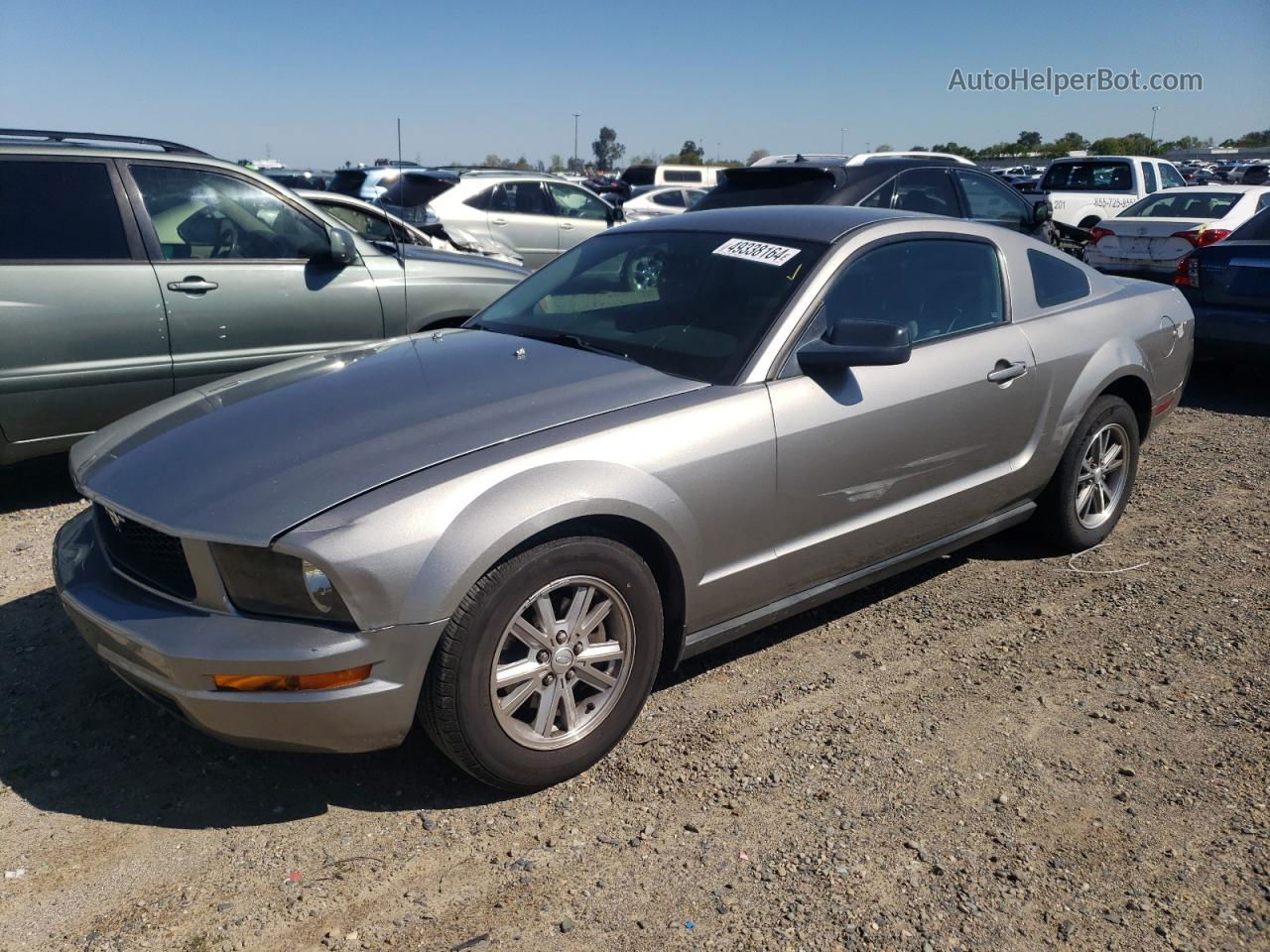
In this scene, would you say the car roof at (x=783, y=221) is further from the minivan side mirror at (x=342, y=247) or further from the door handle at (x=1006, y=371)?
the minivan side mirror at (x=342, y=247)

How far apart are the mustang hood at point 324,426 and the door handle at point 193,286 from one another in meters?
1.78

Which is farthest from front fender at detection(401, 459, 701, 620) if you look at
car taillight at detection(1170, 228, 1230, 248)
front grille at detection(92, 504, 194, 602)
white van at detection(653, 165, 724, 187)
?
white van at detection(653, 165, 724, 187)

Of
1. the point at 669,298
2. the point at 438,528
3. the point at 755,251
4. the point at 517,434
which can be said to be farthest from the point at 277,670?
the point at 755,251

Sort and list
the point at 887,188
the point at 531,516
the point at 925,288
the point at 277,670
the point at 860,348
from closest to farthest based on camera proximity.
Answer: the point at 277,670, the point at 531,516, the point at 860,348, the point at 925,288, the point at 887,188

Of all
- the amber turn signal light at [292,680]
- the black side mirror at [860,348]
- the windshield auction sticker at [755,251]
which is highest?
the windshield auction sticker at [755,251]

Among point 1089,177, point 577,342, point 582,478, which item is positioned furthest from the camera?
point 1089,177

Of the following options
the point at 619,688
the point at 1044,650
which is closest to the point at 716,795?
the point at 619,688

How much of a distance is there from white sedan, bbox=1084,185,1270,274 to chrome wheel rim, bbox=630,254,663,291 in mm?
7579

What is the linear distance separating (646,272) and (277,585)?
1.97m

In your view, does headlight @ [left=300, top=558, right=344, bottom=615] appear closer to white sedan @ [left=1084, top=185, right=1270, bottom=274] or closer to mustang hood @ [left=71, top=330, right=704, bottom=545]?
mustang hood @ [left=71, top=330, right=704, bottom=545]

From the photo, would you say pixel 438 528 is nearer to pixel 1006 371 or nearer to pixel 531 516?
pixel 531 516

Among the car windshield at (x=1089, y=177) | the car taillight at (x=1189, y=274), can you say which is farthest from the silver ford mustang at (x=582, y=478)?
the car windshield at (x=1089, y=177)

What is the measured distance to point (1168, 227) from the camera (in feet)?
34.7

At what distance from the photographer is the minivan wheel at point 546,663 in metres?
2.69
